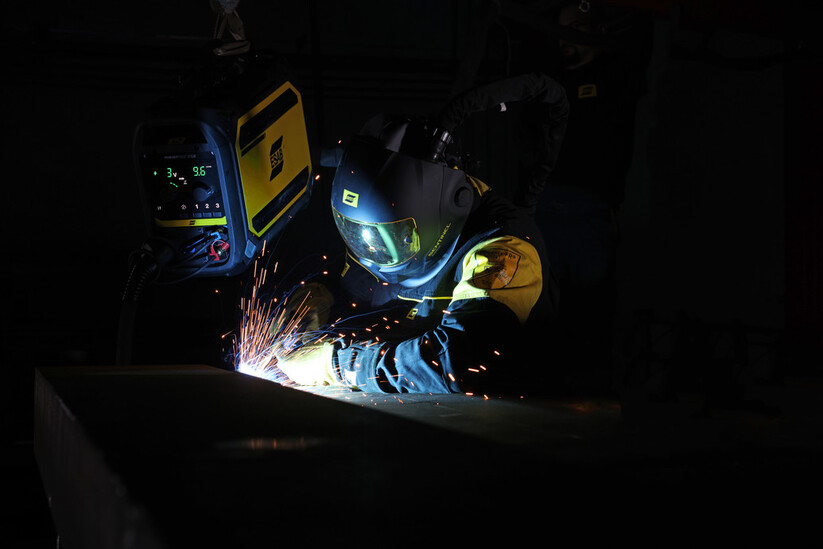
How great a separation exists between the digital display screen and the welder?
358mm

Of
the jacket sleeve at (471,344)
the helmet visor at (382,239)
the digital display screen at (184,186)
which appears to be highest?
the digital display screen at (184,186)

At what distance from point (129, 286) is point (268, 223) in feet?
1.32

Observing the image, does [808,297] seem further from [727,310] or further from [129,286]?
[129,286]

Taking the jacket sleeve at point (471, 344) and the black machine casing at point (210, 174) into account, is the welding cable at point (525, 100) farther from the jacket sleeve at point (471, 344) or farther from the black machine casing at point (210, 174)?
the black machine casing at point (210, 174)

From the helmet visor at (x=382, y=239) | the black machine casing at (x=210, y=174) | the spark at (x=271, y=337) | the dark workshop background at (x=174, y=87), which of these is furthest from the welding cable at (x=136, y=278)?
the dark workshop background at (x=174, y=87)

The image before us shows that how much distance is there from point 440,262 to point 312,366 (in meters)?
0.51

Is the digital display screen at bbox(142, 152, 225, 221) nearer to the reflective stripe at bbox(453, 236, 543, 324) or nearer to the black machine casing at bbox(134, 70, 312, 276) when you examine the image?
the black machine casing at bbox(134, 70, 312, 276)

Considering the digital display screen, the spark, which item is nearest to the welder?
the spark

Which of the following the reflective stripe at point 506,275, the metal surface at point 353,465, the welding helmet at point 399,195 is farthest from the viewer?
the welding helmet at point 399,195

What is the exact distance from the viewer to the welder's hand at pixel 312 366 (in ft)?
5.40

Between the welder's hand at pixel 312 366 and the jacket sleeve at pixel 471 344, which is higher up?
the jacket sleeve at pixel 471 344

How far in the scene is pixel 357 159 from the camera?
5.91 ft

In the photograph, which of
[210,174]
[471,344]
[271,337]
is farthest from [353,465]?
[271,337]

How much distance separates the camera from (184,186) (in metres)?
1.66
